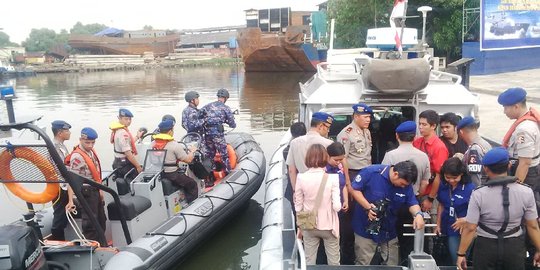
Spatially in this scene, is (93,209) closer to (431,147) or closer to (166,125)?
(166,125)

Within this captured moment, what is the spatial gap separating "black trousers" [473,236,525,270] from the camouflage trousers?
4690mm

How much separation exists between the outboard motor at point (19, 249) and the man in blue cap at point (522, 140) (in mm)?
3779

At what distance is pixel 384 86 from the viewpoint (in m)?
4.41

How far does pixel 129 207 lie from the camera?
4.79m

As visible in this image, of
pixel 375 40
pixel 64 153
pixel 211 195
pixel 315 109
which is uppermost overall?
pixel 375 40

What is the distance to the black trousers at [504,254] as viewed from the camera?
106 inches

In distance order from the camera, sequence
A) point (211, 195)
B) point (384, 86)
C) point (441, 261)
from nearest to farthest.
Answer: point (441, 261) → point (384, 86) → point (211, 195)

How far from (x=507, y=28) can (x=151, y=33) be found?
5793 cm

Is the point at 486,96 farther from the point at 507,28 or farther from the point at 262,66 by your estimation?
the point at 262,66

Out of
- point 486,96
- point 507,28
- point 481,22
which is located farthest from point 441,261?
point 507,28

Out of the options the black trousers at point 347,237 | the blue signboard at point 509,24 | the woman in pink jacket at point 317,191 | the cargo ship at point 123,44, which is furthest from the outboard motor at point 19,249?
the cargo ship at point 123,44

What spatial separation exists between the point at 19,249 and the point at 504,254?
347 centimetres

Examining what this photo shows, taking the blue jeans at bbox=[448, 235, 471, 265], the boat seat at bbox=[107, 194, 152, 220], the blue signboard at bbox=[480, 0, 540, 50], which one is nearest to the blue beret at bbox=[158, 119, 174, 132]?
the boat seat at bbox=[107, 194, 152, 220]

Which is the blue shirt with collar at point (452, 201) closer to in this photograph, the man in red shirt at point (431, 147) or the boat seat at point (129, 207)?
the man in red shirt at point (431, 147)
